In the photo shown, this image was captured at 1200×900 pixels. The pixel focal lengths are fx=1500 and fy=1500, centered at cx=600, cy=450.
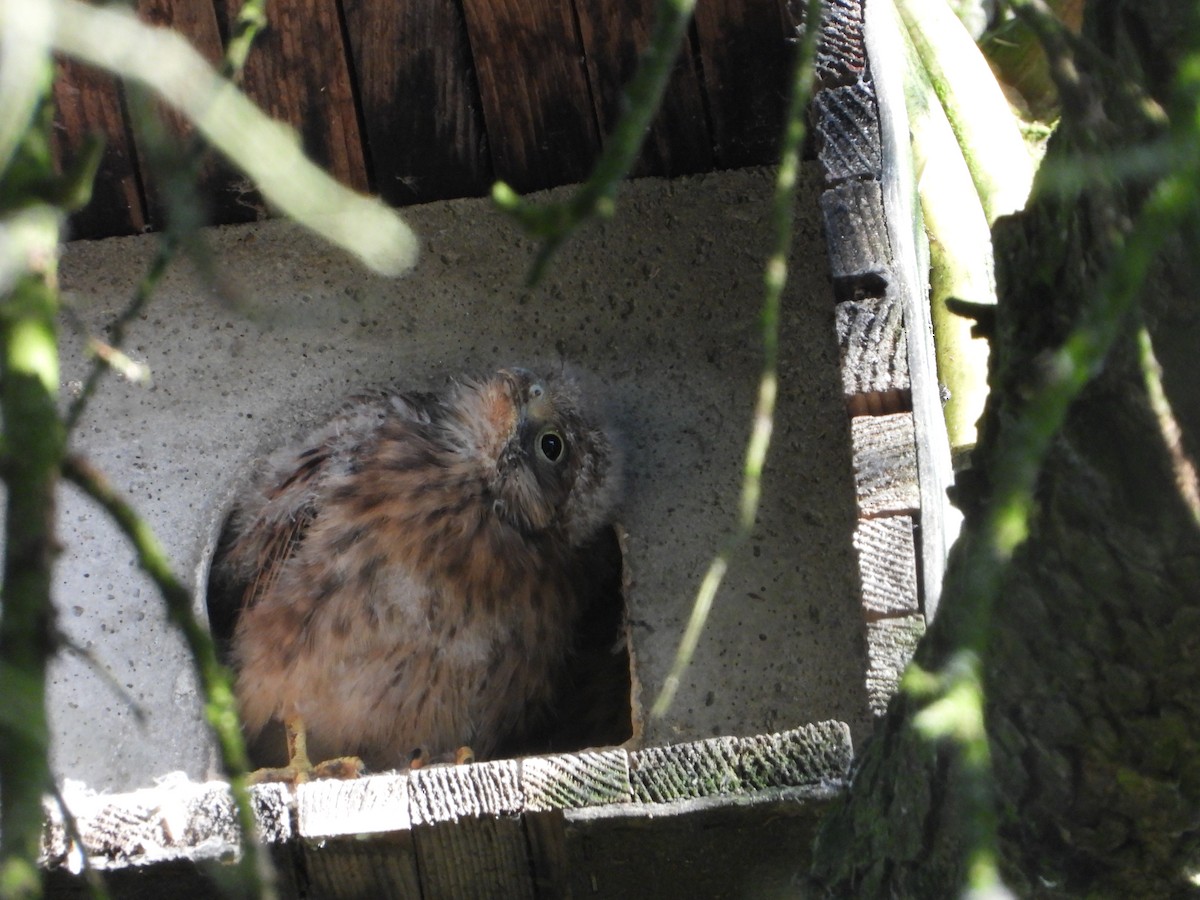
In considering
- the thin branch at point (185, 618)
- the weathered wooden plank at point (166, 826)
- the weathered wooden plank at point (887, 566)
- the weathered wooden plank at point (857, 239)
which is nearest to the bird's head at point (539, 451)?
the weathered wooden plank at point (857, 239)

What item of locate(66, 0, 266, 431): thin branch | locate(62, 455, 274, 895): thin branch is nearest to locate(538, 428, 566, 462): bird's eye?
locate(66, 0, 266, 431): thin branch

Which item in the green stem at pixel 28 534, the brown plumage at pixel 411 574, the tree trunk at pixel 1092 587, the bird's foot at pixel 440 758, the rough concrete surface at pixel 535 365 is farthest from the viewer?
the brown plumage at pixel 411 574

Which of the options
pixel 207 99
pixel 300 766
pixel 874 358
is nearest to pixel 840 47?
pixel 874 358

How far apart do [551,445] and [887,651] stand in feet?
5.58

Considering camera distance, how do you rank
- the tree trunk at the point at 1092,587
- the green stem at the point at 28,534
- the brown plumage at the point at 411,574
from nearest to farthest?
1. the green stem at the point at 28,534
2. the tree trunk at the point at 1092,587
3. the brown plumage at the point at 411,574

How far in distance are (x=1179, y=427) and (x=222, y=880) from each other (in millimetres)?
1045

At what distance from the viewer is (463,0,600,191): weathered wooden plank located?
3.54 meters

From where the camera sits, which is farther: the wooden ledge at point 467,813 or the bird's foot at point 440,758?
the bird's foot at point 440,758

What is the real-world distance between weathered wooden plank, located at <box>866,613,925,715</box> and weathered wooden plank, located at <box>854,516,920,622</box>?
17mm

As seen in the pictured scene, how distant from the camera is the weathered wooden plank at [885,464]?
265 cm

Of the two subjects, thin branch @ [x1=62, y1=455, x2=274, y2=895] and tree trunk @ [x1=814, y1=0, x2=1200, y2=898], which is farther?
tree trunk @ [x1=814, y1=0, x2=1200, y2=898]

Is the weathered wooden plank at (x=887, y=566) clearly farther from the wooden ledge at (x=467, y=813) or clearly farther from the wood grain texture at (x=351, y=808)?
the wood grain texture at (x=351, y=808)

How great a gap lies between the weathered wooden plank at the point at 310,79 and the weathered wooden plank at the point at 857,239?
4.38 ft

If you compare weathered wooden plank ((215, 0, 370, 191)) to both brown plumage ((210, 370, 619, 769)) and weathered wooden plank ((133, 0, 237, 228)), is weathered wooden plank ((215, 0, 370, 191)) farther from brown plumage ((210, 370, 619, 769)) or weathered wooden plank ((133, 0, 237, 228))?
brown plumage ((210, 370, 619, 769))
